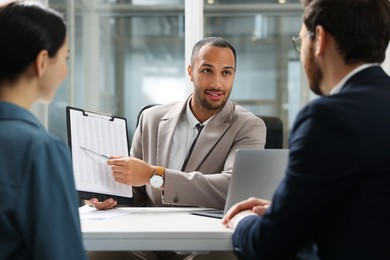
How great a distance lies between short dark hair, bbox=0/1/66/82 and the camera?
47.7 inches

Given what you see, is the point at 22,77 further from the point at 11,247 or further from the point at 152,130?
the point at 152,130

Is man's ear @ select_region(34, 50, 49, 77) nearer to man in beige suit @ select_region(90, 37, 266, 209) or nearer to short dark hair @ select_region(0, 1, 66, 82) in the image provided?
short dark hair @ select_region(0, 1, 66, 82)

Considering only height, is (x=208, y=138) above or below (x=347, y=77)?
below

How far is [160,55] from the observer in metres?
4.11

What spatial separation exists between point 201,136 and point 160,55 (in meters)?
1.86

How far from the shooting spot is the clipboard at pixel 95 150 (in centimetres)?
192

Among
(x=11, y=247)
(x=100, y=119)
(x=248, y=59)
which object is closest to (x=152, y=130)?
(x=100, y=119)

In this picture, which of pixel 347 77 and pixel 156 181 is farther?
pixel 156 181

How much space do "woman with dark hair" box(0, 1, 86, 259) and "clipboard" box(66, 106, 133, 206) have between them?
639 mm

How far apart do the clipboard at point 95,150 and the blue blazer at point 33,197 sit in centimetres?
70

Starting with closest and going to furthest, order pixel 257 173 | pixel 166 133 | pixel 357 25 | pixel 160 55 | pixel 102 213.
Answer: pixel 357 25, pixel 257 173, pixel 102 213, pixel 166 133, pixel 160 55

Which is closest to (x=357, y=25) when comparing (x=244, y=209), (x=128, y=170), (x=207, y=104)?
(x=244, y=209)

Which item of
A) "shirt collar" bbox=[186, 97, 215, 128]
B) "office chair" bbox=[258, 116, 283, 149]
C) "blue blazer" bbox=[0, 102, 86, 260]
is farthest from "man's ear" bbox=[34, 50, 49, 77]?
"office chair" bbox=[258, 116, 283, 149]

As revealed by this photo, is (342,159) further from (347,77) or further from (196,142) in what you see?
(196,142)
